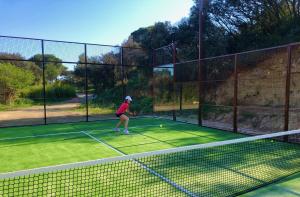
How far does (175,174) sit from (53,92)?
45.2ft

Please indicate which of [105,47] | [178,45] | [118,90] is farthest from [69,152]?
[178,45]

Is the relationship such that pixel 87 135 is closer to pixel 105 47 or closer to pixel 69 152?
pixel 69 152

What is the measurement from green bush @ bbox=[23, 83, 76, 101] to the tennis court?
6.70 metres

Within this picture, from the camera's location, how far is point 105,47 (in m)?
13.2

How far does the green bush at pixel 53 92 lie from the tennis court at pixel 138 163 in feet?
22.0

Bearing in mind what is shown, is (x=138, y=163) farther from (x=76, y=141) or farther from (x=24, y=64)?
(x=24, y=64)

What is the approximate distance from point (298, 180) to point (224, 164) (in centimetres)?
138

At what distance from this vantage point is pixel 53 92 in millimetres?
16766

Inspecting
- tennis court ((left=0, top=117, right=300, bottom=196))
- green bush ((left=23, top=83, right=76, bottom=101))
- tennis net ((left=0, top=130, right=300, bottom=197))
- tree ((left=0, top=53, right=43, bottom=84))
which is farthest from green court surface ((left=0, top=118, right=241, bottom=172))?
green bush ((left=23, top=83, right=76, bottom=101))

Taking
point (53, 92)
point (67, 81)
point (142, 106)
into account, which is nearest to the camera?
point (142, 106)

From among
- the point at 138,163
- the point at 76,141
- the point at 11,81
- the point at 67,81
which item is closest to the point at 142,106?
the point at 67,81

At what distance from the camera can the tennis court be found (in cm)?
397

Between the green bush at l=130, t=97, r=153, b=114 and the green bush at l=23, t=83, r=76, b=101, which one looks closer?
the green bush at l=130, t=97, r=153, b=114

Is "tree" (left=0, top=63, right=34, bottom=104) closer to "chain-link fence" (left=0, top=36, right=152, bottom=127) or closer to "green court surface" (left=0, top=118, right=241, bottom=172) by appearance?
"chain-link fence" (left=0, top=36, right=152, bottom=127)
